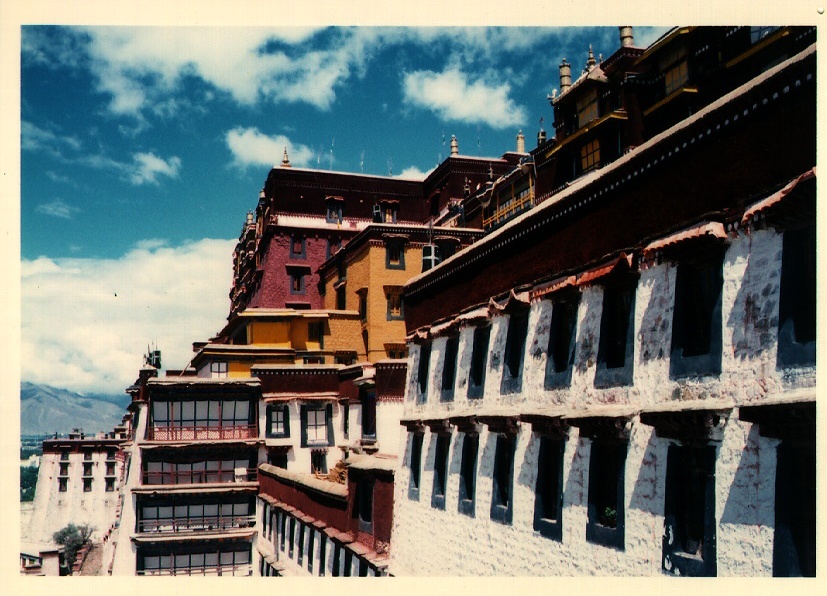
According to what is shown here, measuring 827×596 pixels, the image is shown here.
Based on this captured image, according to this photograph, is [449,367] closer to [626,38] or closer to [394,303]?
[626,38]

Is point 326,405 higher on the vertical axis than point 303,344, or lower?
lower

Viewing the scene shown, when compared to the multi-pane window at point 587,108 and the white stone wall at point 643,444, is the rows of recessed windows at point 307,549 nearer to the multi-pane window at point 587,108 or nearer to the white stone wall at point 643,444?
the white stone wall at point 643,444

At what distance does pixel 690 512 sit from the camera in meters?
10.4

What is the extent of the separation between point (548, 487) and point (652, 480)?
3.34 m

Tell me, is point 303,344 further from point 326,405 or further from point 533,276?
point 533,276

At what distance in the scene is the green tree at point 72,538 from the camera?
59.2 m

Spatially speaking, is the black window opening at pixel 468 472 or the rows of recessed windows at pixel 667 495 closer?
the rows of recessed windows at pixel 667 495

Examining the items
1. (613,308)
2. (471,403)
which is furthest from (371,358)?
(613,308)

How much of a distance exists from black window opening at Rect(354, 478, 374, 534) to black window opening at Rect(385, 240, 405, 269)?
18.2 m

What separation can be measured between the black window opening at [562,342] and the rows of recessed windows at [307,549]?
9137 millimetres

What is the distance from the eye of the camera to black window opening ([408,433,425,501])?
1995cm

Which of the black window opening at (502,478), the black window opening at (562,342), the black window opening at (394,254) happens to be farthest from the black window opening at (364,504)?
the black window opening at (394,254)
